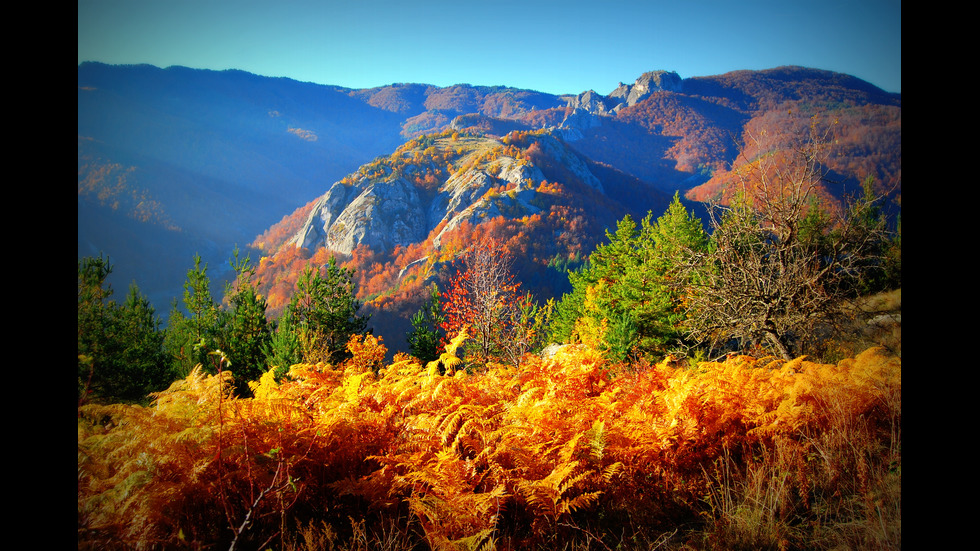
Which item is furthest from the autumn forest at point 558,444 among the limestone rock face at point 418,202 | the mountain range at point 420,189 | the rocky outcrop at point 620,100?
the rocky outcrop at point 620,100

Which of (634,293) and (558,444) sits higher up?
(558,444)

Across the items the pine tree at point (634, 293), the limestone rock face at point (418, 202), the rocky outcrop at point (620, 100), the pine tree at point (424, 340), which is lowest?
the pine tree at point (424, 340)

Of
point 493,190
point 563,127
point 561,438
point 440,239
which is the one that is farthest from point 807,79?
point 561,438

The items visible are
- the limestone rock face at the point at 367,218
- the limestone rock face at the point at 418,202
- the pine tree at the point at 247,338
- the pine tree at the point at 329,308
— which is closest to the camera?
the pine tree at the point at 247,338

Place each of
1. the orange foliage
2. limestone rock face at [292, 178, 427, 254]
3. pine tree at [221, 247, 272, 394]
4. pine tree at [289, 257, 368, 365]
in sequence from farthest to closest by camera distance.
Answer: limestone rock face at [292, 178, 427, 254], pine tree at [289, 257, 368, 365], pine tree at [221, 247, 272, 394], the orange foliage

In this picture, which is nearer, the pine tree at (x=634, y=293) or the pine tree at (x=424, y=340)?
the pine tree at (x=634, y=293)

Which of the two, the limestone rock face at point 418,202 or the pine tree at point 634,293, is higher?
the limestone rock face at point 418,202

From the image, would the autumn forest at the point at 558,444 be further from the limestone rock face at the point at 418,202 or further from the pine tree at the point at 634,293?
the limestone rock face at the point at 418,202

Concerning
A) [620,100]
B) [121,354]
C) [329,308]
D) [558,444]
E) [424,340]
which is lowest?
[424,340]

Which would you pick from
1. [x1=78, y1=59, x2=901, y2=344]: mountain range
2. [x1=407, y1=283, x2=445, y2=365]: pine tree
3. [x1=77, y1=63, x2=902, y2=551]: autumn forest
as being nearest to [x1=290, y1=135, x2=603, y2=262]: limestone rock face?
[x1=78, y1=59, x2=901, y2=344]: mountain range

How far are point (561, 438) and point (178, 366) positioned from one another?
40.3 feet

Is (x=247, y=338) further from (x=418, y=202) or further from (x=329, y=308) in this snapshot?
(x=418, y=202)

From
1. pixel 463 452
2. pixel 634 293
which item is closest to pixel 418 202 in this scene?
pixel 634 293

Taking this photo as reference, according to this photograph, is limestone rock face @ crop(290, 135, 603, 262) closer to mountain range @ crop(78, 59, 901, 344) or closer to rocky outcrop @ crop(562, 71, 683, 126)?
mountain range @ crop(78, 59, 901, 344)
